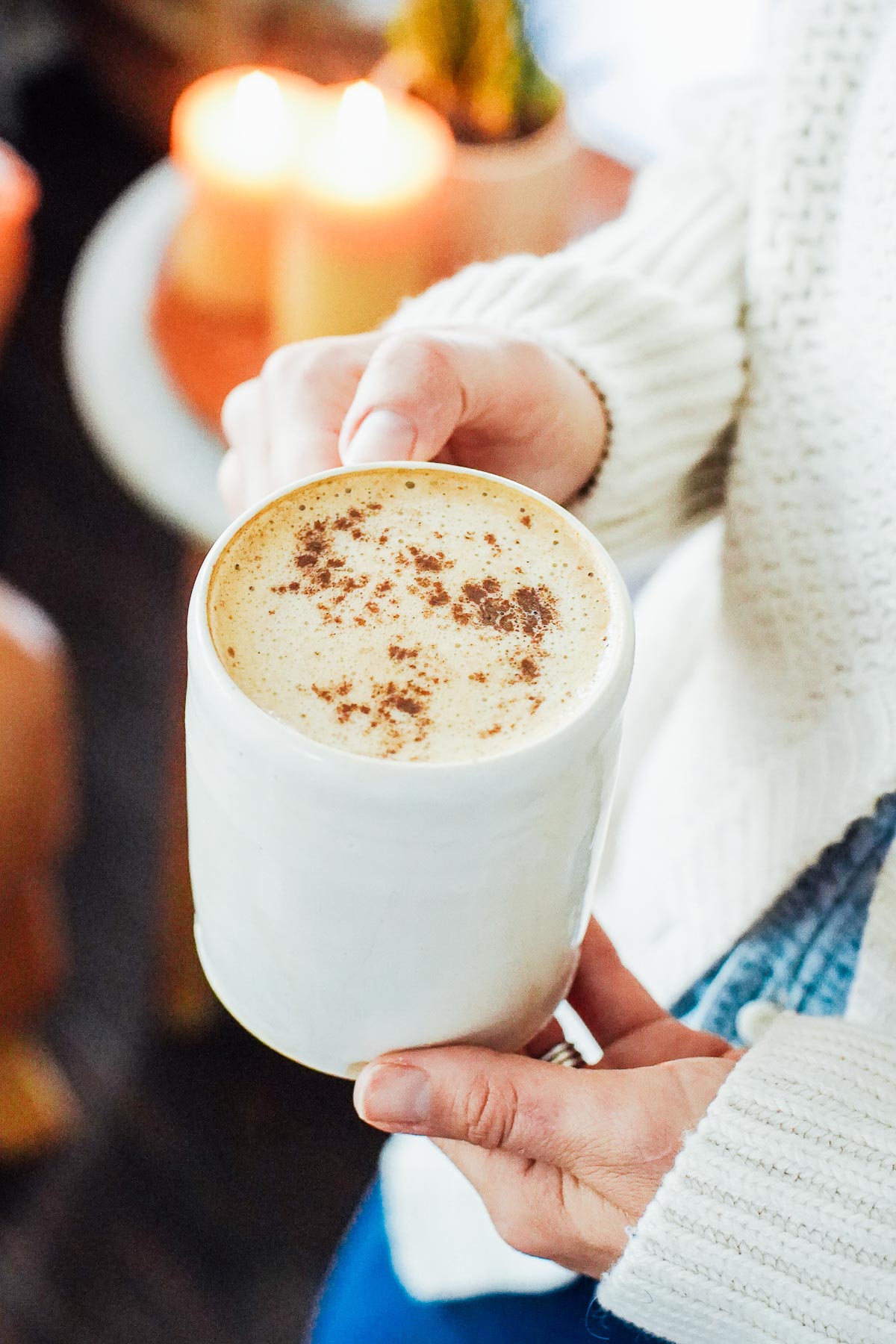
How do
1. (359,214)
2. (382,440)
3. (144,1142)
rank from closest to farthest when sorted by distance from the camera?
(382,440) → (359,214) → (144,1142)

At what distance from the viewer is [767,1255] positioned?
0.47 m

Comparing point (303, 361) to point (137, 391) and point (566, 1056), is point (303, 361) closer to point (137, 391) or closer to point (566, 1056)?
point (566, 1056)

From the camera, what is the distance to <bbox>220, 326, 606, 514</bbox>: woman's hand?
1.60 ft

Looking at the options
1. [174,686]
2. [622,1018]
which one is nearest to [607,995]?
[622,1018]

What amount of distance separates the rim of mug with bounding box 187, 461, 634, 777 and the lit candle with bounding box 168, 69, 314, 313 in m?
0.61

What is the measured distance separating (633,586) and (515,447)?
553 millimetres

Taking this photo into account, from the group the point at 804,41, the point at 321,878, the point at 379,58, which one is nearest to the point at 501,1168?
the point at 321,878

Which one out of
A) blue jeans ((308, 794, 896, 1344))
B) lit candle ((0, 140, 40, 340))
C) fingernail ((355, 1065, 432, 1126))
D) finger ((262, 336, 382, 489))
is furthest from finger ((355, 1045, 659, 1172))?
lit candle ((0, 140, 40, 340))

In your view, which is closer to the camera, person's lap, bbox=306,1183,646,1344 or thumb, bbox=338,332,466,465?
thumb, bbox=338,332,466,465

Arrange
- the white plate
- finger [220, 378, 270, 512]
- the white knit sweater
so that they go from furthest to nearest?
the white plate → finger [220, 378, 270, 512] → the white knit sweater

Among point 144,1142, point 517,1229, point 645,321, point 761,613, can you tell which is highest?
point 645,321

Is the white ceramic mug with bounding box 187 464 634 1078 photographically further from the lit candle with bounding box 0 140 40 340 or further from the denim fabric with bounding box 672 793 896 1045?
the lit candle with bounding box 0 140 40 340

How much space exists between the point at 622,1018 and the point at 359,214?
2.04ft

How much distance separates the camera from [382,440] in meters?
0.48
